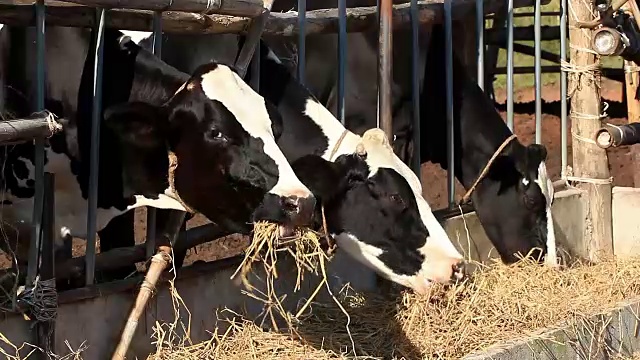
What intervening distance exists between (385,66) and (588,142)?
1.79m

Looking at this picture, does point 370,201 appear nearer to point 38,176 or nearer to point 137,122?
point 137,122

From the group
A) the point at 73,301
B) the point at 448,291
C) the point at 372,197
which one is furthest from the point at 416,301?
the point at 73,301

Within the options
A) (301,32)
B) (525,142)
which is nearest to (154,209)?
(301,32)

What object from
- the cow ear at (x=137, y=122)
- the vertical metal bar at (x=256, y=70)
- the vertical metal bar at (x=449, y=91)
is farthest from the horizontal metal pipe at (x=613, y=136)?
the cow ear at (x=137, y=122)

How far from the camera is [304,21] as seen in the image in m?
4.84

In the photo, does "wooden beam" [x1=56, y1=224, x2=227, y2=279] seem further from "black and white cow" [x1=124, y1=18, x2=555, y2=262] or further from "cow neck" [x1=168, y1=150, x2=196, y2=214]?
"black and white cow" [x1=124, y1=18, x2=555, y2=262]

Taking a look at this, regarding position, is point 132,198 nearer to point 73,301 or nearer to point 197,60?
point 73,301

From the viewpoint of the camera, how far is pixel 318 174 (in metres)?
4.52

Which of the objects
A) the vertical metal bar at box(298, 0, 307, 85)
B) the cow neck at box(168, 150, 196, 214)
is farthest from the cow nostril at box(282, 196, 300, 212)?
the vertical metal bar at box(298, 0, 307, 85)

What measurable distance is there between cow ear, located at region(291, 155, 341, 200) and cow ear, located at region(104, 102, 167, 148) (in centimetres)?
69

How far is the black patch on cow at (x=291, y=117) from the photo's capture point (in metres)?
4.71

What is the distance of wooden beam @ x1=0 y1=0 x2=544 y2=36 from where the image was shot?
3.68 meters

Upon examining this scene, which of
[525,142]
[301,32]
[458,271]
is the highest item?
[301,32]

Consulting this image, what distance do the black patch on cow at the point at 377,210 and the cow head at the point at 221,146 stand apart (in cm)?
61
